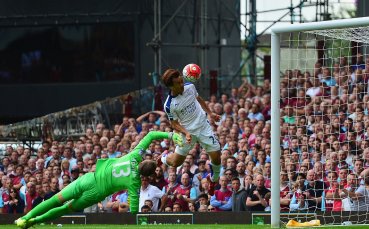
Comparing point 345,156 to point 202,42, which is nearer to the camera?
point 345,156

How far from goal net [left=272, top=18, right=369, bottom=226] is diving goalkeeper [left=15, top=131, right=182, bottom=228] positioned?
8.21 ft

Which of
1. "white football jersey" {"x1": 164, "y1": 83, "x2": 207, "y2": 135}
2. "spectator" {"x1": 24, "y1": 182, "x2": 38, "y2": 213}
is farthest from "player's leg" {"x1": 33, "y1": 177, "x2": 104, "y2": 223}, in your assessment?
"spectator" {"x1": 24, "y1": 182, "x2": 38, "y2": 213}

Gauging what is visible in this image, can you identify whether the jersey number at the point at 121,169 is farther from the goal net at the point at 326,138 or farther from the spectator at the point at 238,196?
the spectator at the point at 238,196

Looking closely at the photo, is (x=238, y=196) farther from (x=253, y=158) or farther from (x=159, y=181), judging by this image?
(x=159, y=181)

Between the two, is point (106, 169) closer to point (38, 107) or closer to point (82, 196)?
point (82, 196)

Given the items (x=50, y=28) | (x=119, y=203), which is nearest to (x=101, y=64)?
(x=50, y=28)

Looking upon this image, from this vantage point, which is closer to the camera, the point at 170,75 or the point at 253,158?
the point at 170,75

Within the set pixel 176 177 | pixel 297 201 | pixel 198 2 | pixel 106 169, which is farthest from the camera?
pixel 198 2

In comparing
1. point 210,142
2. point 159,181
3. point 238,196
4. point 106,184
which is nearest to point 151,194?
point 159,181

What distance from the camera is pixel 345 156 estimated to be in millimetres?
20922

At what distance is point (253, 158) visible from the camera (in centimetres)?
2234

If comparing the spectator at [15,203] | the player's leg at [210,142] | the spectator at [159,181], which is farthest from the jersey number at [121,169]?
the spectator at [15,203]

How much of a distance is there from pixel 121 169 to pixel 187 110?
310 centimetres

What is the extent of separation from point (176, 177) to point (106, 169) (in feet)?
20.7
